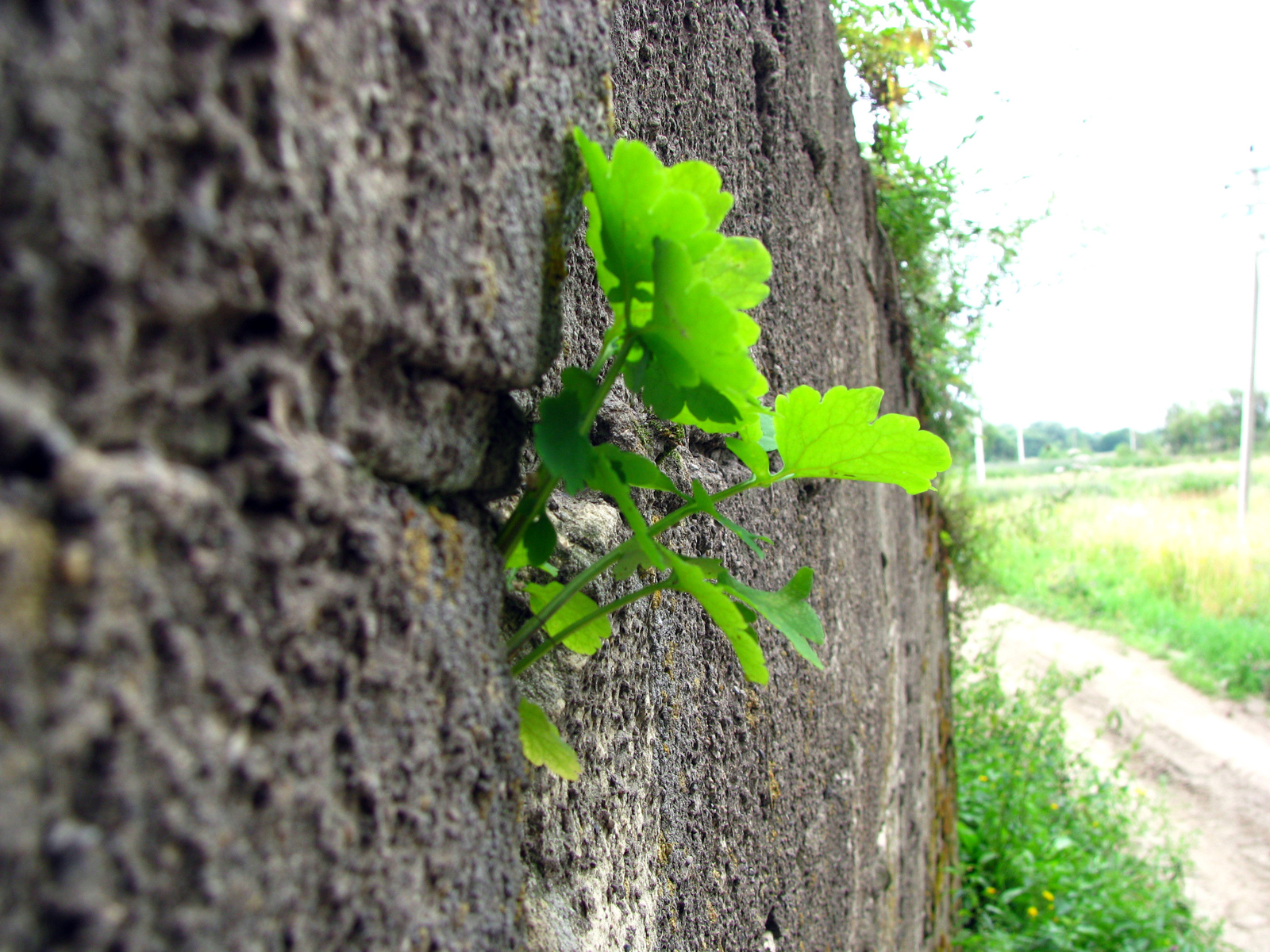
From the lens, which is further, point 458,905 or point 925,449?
point 925,449

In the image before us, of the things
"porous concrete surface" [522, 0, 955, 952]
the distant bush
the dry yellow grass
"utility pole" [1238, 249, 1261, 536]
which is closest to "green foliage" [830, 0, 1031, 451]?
"porous concrete surface" [522, 0, 955, 952]

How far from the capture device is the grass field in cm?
827

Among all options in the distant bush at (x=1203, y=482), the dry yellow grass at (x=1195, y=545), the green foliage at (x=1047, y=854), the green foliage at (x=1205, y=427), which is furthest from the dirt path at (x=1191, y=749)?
the green foliage at (x=1205, y=427)

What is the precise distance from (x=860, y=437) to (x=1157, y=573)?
40.5 ft

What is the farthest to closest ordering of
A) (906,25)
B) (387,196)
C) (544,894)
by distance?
1. (906,25)
2. (544,894)
3. (387,196)

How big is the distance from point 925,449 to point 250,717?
471 mm

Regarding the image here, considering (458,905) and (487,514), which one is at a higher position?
(487,514)

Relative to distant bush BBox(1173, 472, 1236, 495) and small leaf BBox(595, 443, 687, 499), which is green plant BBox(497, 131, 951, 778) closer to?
small leaf BBox(595, 443, 687, 499)

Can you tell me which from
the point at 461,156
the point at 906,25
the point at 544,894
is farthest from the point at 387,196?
the point at 906,25

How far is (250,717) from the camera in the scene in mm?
302

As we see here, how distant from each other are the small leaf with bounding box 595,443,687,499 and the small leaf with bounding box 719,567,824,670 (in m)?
0.08

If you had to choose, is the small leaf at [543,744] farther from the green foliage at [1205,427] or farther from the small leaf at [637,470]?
the green foliage at [1205,427]

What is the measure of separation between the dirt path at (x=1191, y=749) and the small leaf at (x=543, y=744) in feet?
18.4

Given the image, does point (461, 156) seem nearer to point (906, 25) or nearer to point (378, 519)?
point (378, 519)
